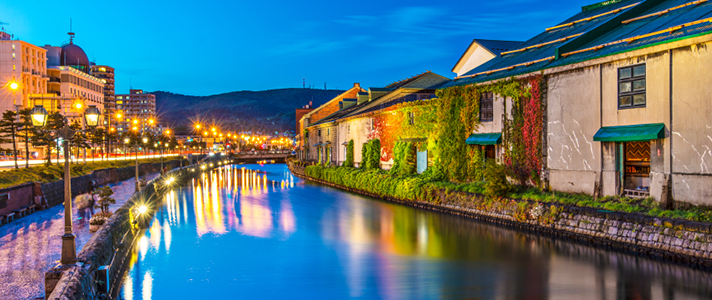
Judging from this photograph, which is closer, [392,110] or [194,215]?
[194,215]

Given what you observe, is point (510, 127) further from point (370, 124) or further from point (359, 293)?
point (370, 124)

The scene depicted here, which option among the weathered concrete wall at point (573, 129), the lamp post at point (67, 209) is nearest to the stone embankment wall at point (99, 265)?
the lamp post at point (67, 209)

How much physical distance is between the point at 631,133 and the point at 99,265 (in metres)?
17.6

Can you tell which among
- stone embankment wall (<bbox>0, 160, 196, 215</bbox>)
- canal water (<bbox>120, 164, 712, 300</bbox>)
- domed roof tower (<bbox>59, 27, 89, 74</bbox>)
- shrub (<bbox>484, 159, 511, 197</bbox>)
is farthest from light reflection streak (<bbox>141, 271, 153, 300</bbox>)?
domed roof tower (<bbox>59, 27, 89, 74</bbox>)

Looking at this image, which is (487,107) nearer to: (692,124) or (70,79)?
(692,124)

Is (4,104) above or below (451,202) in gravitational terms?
above

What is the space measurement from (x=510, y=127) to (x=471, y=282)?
40.0 ft

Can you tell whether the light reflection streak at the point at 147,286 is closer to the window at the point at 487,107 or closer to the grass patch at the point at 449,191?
the grass patch at the point at 449,191

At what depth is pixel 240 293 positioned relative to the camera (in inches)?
557

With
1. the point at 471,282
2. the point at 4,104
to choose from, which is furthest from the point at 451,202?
the point at 4,104

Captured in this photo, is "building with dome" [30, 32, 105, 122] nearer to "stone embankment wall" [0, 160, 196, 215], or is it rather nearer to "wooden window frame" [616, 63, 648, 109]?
"stone embankment wall" [0, 160, 196, 215]

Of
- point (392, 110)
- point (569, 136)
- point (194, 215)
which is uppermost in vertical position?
point (392, 110)

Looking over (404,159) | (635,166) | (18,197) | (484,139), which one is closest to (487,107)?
(484,139)

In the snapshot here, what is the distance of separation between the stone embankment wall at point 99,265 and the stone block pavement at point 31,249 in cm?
119
